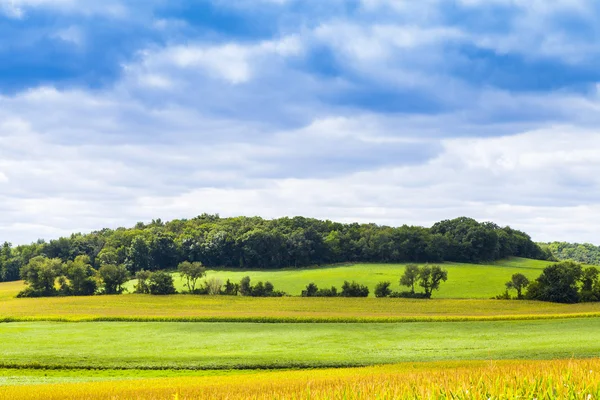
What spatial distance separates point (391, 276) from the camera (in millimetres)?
134375

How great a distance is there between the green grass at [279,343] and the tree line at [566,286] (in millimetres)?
25685

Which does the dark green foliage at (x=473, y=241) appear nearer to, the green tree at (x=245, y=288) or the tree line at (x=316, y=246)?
the tree line at (x=316, y=246)

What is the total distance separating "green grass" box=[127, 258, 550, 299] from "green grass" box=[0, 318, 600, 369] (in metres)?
48.1

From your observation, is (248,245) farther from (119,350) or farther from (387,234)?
(119,350)

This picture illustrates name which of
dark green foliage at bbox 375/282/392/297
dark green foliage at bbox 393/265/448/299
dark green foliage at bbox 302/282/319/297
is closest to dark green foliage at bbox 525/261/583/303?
dark green foliage at bbox 393/265/448/299

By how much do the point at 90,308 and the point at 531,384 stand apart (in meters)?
91.4

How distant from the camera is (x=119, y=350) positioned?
5234cm

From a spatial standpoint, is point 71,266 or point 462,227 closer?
point 71,266

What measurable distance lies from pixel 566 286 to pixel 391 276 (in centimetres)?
4606

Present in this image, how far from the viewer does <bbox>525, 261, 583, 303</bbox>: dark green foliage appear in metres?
93.7

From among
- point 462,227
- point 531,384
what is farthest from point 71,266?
point 531,384

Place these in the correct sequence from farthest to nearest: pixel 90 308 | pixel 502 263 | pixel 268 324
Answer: pixel 502 263, pixel 90 308, pixel 268 324

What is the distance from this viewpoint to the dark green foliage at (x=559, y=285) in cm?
9369

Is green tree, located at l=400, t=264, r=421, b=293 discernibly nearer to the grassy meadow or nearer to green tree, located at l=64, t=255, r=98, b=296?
the grassy meadow
